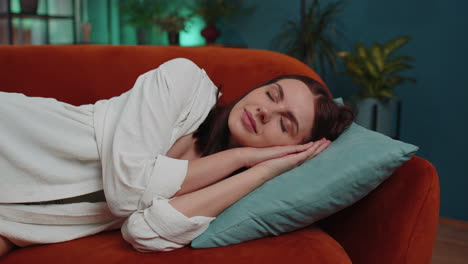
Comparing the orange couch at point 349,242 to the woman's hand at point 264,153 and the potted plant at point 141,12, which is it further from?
the potted plant at point 141,12

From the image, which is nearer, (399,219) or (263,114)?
(399,219)

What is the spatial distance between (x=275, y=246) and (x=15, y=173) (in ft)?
2.44

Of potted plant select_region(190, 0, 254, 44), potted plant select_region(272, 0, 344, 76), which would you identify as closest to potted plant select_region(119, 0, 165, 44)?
potted plant select_region(190, 0, 254, 44)

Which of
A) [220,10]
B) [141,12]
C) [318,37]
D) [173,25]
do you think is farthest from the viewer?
[141,12]

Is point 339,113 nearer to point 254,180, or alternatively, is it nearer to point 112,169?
point 254,180

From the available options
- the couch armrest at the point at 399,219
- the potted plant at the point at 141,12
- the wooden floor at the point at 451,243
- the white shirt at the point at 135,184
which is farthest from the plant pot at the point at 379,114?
the potted plant at the point at 141,12

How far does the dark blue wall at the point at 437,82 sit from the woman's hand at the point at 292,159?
1759mm

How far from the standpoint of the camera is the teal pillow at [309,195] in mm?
1060

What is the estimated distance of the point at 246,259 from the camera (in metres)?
0.99

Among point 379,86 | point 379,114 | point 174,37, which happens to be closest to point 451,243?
point 379,114

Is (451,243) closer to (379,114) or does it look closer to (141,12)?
(379,114)

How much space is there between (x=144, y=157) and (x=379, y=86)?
1.83 m

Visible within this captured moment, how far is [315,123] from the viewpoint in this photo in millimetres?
1274

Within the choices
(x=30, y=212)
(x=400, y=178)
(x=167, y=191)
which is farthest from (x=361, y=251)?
(x=30, y=212)
